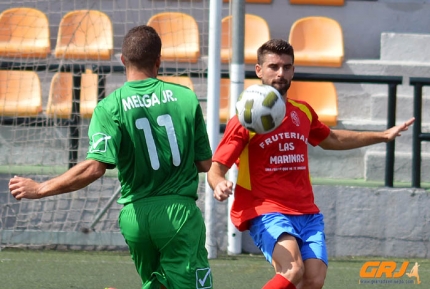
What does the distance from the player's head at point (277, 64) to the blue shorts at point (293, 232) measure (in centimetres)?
79

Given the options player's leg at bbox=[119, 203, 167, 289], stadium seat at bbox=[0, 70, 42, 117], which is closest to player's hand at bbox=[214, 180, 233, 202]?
player's leg at bbox=[119, 203, 167, 289]

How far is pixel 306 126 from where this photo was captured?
5305 mm

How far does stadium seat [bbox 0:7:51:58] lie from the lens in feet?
28.0

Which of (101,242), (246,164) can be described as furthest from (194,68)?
(246,164)

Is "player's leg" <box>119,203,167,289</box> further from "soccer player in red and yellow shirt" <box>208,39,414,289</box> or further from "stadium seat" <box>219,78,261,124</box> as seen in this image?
"stadium seat" <box>219,78,261,124</box>

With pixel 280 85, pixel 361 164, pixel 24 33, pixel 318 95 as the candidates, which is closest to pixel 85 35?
pixel 24 33

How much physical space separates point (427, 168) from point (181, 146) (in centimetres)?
515

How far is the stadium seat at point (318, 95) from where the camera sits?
950 centimetres

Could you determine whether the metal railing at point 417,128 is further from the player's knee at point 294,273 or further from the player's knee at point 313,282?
the player's knee at point 294,273

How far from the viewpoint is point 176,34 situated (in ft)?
29.7

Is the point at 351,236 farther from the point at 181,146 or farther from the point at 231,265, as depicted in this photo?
the point at 181,146

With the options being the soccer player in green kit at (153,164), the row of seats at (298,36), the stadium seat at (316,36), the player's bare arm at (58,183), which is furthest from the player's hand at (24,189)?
the stadium seat at (316,36)

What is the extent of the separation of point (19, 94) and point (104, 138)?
15.0 feet

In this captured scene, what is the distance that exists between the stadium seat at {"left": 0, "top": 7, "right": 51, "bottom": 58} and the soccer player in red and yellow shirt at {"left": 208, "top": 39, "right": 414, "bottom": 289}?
12.8 feet
